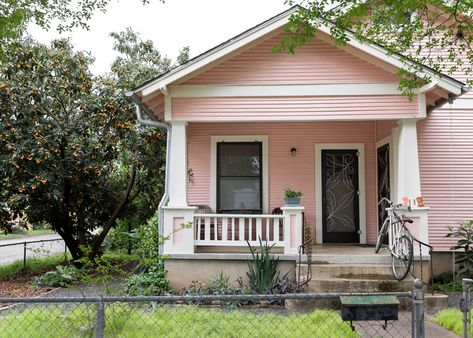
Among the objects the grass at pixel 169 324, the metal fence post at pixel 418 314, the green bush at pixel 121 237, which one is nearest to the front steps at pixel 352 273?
the grass at pixel 169 324

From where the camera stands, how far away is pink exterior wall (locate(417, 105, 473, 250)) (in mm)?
9516

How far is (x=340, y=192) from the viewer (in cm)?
1022

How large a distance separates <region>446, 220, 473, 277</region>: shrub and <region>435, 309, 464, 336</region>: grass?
2.63 m

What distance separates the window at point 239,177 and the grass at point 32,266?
5.73 metres

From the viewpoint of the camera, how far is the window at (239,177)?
10195 millimetres

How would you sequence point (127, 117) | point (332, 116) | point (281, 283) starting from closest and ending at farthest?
point (281, 283), point (332, 116), point (127, 117)

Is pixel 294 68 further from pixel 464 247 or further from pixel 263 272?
pixel 464 247

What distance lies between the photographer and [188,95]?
8289 mm

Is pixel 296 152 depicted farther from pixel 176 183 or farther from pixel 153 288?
pixel 153 288

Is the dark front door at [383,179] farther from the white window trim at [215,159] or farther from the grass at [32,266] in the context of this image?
the grass at [32,266]

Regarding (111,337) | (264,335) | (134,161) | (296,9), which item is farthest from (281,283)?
(134,161)

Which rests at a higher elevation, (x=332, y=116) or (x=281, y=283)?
(x=332, y=116)

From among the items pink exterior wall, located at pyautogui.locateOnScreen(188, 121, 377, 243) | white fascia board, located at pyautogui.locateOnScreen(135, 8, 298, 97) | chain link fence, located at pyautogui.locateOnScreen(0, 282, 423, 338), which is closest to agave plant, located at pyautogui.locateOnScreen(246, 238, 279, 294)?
chain link fence, located at pyautogui.locateOnScreen(0, 282, 423, 338)

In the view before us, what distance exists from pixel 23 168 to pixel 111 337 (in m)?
6.58
